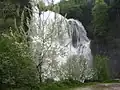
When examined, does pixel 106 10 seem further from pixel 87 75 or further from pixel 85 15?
pixel 87 75

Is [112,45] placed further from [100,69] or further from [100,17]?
[100,69]

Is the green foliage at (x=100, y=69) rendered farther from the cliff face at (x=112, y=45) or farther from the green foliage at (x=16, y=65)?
the cliff face at (x=112, y=45)

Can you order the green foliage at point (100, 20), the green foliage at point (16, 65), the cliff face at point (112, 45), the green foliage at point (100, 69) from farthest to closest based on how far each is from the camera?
the green foliage at point (100, 20) → the cliff face at point (112, 45) → the green foliage at point (100, 69) → the green foliage at point (16, 65)

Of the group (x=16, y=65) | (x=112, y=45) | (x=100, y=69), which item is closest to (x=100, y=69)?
(x=100, y=69)

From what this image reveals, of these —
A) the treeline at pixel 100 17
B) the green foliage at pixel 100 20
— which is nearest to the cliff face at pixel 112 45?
the treeline at pixel 100 17

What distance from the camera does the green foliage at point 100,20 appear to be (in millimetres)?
44166

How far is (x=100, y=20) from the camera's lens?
45.4 meters

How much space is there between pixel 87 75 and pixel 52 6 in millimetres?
9818

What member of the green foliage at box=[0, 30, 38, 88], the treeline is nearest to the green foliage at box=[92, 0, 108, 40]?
the treeline

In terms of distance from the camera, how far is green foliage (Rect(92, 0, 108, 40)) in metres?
44.2

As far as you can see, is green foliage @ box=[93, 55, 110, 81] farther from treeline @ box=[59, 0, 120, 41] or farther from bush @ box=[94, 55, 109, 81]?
treeline @ box=[59, 0, 120, 41]

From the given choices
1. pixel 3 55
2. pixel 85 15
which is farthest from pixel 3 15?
pixel 85 15

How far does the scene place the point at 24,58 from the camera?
13203 millimetres

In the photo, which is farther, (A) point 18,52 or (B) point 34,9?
(B) point 34,9
